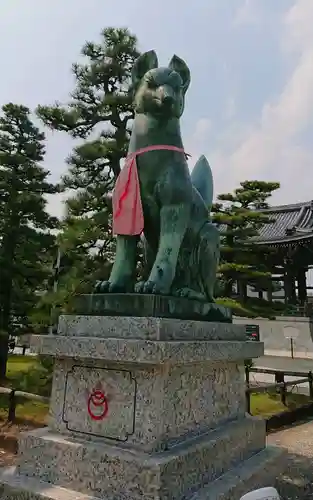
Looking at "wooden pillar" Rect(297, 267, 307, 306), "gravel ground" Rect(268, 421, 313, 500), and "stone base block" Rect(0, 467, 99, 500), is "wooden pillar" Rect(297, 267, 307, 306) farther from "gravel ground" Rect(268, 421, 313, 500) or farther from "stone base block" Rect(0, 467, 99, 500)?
"stone base block" Rect(0, 467, 99, 500)

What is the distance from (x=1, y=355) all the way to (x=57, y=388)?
26.5ft

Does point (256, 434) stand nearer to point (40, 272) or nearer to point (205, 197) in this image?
point (205, 197)

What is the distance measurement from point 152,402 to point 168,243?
1.07 m

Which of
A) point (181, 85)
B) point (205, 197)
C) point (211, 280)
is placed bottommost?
point (211, 280)

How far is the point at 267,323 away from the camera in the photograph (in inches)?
792

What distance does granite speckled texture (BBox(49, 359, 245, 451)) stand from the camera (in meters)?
2.44

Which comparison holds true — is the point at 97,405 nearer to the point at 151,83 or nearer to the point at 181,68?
the point at 151,83

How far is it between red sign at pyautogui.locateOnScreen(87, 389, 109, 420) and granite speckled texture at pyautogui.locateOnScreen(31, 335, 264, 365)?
258mm

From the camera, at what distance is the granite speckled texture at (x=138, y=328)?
2.51 meters

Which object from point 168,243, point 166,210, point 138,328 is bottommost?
point 138,328

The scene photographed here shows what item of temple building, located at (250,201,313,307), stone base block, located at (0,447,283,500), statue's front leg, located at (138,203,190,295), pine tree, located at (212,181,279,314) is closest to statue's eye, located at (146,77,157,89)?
statue's front leg, located at (138,203,190,295)

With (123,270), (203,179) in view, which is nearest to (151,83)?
(203,179)

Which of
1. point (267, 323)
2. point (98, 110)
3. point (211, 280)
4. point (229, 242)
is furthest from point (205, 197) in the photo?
point (267, 323)

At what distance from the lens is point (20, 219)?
35.0ft
